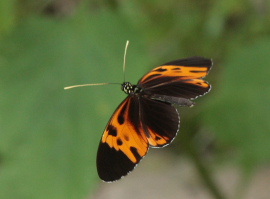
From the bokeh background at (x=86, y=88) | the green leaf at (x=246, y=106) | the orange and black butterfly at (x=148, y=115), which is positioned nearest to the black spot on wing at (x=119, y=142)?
the orange and black butterfly at (x=148, y=115)

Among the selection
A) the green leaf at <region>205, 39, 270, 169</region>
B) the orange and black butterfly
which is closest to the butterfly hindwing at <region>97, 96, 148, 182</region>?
the orange and black butterfly

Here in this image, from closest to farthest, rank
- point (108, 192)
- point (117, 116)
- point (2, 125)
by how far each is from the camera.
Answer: point (117, 116), point (2, 125), point (108, 192)

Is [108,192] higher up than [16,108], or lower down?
lower down

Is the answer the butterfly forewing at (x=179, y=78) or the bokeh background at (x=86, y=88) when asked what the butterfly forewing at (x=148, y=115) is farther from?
the bokeh background at (x=86, y=88)

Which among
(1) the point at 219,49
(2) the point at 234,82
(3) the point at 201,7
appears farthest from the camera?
(3) the point at 201,7

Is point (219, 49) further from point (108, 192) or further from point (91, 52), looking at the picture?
point (108, 192)

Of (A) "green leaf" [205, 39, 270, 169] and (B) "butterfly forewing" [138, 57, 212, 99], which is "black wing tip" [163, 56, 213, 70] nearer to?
(B) "butterfly forewing" [138, 57, 212, 99]

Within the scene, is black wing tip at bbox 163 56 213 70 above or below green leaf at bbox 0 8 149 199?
above

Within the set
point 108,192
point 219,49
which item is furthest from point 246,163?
point 108,192
